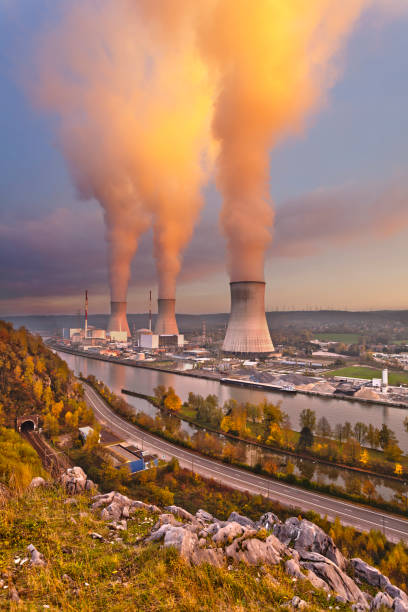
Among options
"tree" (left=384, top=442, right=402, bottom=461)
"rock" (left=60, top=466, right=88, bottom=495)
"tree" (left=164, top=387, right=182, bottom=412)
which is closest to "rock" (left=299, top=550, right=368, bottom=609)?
"rock" (left=60, top=466, right=88, bottom=495)

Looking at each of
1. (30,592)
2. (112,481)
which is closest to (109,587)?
(30,592)

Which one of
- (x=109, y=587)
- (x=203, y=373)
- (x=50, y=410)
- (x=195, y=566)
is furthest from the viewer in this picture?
(x=203, y=373)

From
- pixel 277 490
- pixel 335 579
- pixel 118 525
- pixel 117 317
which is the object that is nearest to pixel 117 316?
pixel 117 317

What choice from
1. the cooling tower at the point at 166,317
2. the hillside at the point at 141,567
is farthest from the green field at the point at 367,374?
the hillside at the point at 141,567

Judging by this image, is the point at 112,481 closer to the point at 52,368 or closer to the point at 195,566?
the point at 195,566

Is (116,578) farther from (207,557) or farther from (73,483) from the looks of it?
(73,483)

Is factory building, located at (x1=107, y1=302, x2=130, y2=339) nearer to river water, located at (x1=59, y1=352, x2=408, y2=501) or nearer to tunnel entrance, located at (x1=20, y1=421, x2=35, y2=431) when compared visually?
river water, located at (x1=59, y1=352, x2=408, y2=501)
